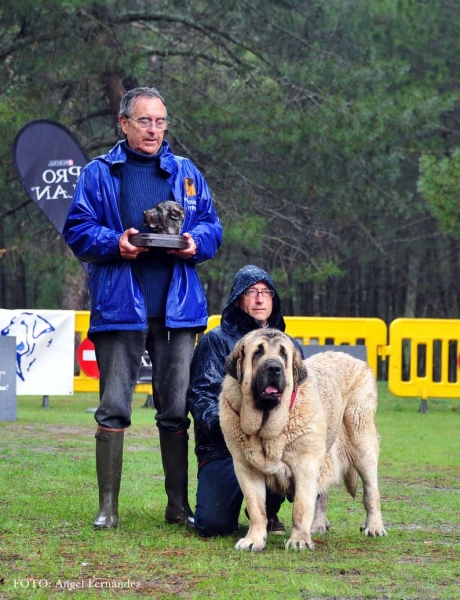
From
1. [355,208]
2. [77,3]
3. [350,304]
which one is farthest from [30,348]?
[350,304]

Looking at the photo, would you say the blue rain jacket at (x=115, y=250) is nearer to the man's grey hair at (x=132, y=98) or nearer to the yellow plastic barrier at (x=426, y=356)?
the man's grey hair at (x=132, y=98)

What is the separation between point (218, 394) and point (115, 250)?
99cm

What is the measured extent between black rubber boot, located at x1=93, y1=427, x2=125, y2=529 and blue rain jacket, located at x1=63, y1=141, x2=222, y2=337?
56cm

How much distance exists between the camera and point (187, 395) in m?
5.78

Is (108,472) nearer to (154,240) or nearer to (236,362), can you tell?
(236,362)

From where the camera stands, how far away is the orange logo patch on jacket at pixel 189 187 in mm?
5762

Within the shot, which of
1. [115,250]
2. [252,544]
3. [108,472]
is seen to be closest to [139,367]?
[108,472]

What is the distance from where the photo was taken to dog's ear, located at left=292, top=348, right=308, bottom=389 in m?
5.14

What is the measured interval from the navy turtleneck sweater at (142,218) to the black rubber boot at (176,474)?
0.71m

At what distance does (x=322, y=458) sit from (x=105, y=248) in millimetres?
1523

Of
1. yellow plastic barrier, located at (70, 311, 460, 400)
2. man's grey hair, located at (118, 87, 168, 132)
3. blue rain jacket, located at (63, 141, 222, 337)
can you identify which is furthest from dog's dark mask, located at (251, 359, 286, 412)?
yellow plastic barrier, located at (70, 311, 460, 400)

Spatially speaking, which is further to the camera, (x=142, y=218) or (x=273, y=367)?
(x=142, y=218)

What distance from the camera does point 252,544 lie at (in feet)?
16.5

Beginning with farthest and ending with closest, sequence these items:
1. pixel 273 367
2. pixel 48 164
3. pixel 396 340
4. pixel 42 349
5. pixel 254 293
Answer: pixel 396 340 → pixel 42 349 → pixel 48 164 → pixel 254 293 → pixel 273 367
